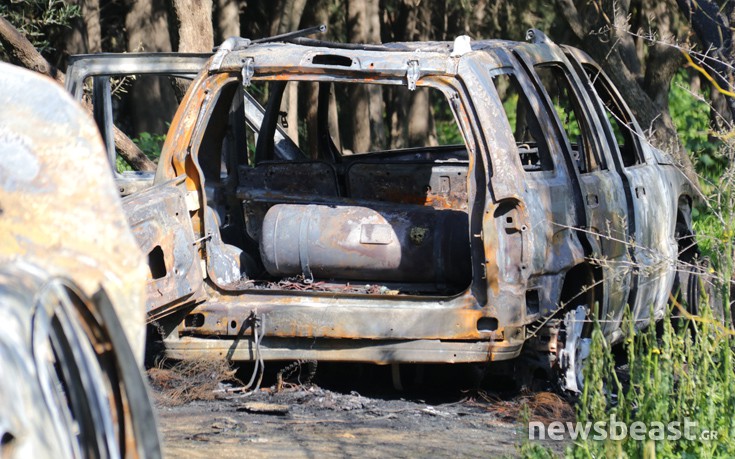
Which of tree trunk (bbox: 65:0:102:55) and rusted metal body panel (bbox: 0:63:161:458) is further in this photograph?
tree trunk (bbox: 65:0:102:55)

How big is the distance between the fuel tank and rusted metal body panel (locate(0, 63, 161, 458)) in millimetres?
3348

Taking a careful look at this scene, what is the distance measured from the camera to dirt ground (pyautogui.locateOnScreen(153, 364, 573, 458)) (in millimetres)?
5434

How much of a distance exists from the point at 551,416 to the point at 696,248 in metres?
2.98

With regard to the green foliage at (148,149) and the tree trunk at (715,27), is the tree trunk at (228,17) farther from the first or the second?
the tree trunk at (715,27)

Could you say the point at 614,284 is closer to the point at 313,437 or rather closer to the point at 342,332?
the point at 342,332

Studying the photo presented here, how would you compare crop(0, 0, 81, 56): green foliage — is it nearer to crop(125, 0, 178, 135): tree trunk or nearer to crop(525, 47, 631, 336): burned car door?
crop(125, 0, 178, 135): tree trunk

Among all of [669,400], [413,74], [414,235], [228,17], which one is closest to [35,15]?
[228,17]

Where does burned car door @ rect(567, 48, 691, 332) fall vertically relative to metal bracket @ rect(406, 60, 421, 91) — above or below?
below

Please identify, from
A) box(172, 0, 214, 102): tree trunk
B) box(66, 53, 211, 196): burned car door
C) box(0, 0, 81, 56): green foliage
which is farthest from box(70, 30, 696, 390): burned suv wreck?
box(0, 0, 81, 56): green foliage

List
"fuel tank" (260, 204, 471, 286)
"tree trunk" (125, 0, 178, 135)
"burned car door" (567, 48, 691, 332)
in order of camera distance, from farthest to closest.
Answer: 1. "tree trunk" (125, 0, 178, 135)
2. "burned car door" (567, 48, 691, 332)
3. "fuel tank" (260, 204, 471, 286)

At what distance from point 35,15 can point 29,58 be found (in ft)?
13.2

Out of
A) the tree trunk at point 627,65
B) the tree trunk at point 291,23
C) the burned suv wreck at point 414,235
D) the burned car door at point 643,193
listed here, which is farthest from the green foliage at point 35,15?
the burned car door at point 643,193

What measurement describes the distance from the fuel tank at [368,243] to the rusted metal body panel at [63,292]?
3348mm

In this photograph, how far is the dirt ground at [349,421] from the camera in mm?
5434
